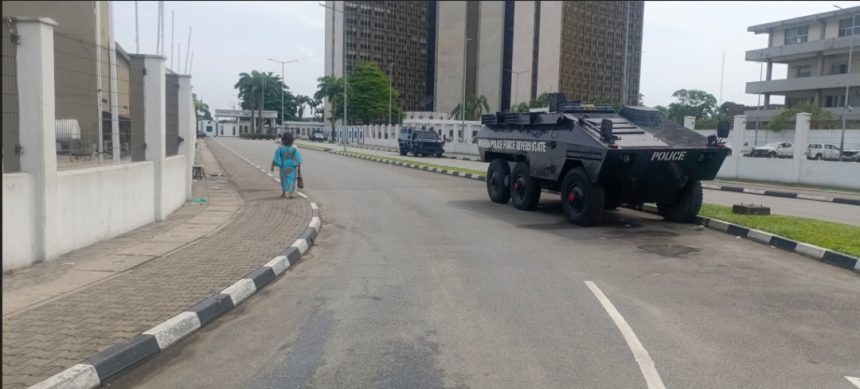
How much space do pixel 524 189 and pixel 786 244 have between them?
18.6 ft

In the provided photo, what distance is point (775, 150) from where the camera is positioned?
1079 inches

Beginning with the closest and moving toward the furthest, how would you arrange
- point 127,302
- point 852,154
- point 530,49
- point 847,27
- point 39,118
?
point 127,302 → point 39,118 → point 852,154 → point 847,27 → point 530,49

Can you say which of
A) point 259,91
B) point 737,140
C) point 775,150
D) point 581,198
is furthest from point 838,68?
point 259,91

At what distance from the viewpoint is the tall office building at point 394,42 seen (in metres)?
122

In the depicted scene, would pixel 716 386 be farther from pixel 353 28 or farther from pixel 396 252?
pixel 353 28

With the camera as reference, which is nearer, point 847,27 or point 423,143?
point 847,27

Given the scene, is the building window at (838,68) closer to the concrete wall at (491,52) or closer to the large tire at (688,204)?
the large tire at (688,204)

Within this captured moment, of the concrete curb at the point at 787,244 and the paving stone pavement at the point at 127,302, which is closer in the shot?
the paving stone pavement at the point at 127,302

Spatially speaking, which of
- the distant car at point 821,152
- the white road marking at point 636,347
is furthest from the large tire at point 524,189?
the distant car at point 821,152

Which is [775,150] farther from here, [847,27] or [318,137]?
[318,137]

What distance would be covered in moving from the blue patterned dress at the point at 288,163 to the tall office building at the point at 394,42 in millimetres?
105109

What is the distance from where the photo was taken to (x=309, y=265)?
870cm

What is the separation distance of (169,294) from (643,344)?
442 cm

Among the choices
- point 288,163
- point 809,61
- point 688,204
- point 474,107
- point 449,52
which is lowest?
point 688,204
